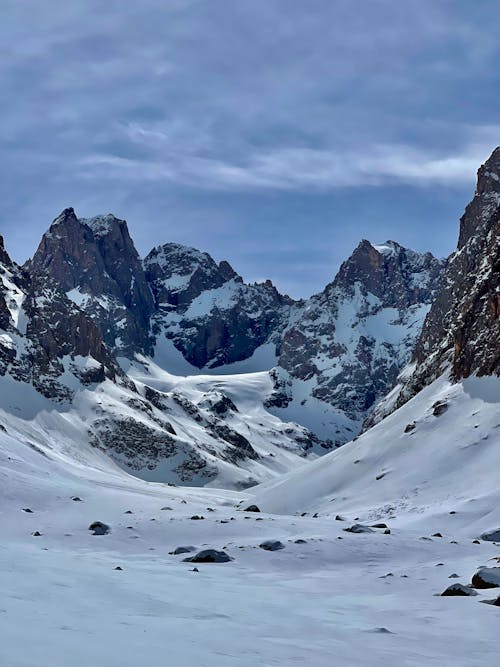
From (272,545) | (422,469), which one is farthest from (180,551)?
(422,469)

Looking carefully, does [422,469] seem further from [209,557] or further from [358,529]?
[209,557]

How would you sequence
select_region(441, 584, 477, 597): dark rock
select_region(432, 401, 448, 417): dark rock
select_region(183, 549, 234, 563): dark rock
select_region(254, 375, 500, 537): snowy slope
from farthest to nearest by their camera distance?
1. select_region(432, 401, 448, 417): dark rock
2. select_region(254, 375, 500, 537): snowy slope
3. select_region(183, 549, 234, 563): dark rock
4. select_region(441, 584, 477, 597): dark rock

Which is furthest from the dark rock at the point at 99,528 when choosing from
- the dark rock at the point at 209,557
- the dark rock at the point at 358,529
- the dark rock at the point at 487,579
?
the dark rock at the point at 487,579

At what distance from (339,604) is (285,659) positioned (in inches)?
329

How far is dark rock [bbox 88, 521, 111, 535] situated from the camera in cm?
3653

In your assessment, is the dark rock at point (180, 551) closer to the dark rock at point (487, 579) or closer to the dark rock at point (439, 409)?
the dark rock at point (487, 579)

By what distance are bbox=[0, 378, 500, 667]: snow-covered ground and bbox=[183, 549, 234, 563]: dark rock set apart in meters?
0.56

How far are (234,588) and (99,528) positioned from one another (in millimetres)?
17188

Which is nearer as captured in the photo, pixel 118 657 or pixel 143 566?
pixel 118 657

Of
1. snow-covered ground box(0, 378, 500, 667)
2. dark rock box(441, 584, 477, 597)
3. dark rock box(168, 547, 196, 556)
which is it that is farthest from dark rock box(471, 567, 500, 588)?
dark rock box(168, 547, 196, 556)

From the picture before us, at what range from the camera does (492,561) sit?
1158 inches

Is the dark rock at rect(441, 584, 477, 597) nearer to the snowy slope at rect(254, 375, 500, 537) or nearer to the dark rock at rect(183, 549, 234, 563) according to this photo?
the dark rock at rect(183, 549, 234, 563)

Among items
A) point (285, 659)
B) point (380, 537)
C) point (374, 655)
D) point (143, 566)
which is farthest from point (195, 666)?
point (380, 537)

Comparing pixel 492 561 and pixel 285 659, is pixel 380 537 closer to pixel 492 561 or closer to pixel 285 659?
pixel 492 561
